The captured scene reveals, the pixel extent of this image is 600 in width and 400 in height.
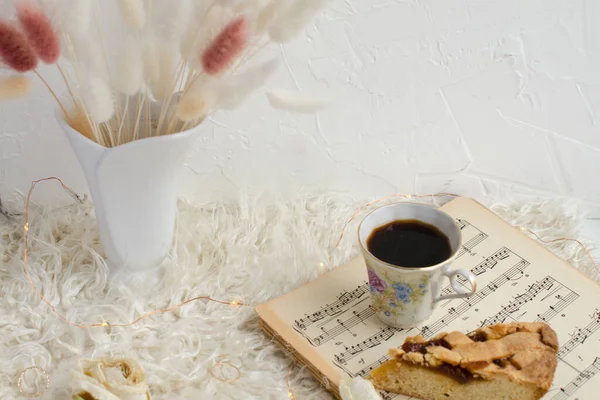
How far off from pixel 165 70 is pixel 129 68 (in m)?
0.06

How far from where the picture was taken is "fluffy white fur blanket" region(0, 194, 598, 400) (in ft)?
2.56

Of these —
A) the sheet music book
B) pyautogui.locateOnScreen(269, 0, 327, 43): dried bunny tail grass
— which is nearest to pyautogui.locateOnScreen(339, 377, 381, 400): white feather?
the sheet music book

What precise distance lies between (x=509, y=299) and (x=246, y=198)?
1.22 feet

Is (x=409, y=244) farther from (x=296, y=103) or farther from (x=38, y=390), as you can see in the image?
(x=38, y=390)

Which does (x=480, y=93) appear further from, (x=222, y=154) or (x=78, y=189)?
(x=78, y=189)

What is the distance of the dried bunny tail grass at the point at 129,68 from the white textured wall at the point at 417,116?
9.1 inches

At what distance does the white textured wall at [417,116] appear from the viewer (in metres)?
0.93

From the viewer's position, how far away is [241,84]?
714 mm

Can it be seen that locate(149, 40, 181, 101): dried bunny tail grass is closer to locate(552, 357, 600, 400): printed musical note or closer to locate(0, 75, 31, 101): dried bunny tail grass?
locate(0, 75, 31, 101): dried bunny tail grass

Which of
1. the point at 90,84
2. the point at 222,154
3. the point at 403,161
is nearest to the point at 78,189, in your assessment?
the point at 222,154

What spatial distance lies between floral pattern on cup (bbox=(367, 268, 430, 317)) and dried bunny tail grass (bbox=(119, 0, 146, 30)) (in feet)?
1.19

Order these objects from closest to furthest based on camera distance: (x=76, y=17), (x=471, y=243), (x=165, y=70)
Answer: (x=76, y=17) → (x=165, y=70) → (x=471, y=243)

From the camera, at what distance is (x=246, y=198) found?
1001 millimetres

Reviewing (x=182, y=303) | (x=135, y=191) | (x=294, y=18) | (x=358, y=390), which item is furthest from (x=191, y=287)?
(x=294, y=18)
